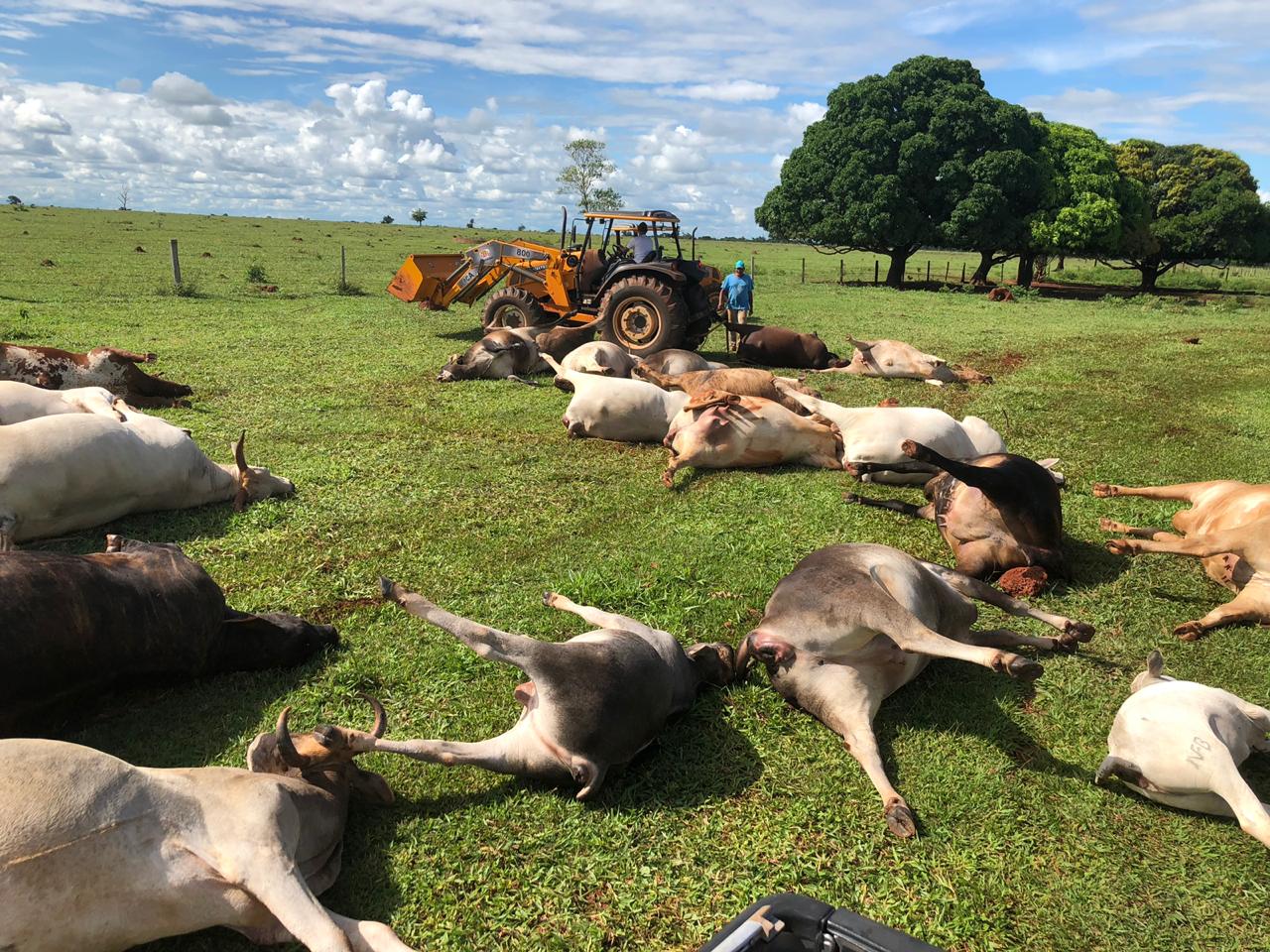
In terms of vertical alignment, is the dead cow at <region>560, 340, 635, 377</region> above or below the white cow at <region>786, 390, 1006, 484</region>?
above

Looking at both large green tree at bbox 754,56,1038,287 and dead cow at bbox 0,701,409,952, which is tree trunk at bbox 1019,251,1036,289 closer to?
large green tree at bbox 754,56,1038,287

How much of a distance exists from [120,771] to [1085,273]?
4606cm

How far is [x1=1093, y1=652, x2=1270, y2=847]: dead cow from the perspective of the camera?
3160mm

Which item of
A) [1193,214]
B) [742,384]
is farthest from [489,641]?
[1193,214]

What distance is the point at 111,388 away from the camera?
8.52m

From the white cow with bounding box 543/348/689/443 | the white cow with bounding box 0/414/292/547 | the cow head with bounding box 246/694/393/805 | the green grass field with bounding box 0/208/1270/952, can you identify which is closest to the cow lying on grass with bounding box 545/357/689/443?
the white cow with bounding box 543/348/689/443

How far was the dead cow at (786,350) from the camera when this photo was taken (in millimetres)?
12969

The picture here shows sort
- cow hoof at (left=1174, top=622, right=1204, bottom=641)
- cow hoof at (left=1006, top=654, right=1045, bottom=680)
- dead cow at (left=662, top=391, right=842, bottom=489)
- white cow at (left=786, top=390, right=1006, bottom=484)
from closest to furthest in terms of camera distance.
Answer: cow hoof at (left=1006, top=654, right=1045, bottom=680), cow hoof at (left=1174, top=622, right=1204, bottom=641), white cow at (left=786, top=390, right=1006, bottom=484), dead cow at (left=662, top=391, right=842, bottom=489)

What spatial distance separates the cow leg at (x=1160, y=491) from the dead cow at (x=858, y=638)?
2.60 metres

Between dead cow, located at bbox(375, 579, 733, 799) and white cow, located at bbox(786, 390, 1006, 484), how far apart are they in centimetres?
412

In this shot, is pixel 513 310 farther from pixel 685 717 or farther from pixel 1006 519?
pixel 685 717

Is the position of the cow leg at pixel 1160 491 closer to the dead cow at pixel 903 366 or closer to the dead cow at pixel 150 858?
the dead cow at pixel 903 366

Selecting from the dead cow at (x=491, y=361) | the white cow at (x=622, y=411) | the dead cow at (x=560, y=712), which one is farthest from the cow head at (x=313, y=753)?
the dead cow at (x=491, y=361)

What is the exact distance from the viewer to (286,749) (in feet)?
9.73
